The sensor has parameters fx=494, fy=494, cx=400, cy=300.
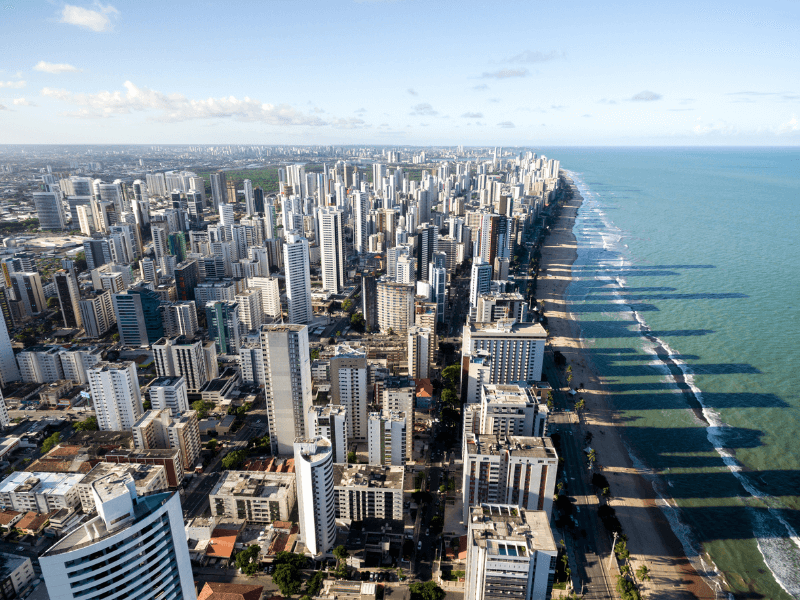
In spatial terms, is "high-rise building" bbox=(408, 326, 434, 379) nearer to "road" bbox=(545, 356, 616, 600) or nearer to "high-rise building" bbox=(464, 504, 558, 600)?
"road" bbox=(545, 356, 616, 600)

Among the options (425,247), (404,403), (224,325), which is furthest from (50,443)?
(425,247)

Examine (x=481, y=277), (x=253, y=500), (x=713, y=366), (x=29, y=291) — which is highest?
(x=481, y=277)

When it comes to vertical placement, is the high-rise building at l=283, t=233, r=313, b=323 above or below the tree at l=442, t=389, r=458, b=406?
above

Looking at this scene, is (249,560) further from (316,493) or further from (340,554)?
(316,493)

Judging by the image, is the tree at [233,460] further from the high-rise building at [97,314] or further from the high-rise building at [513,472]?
the high-rise building at [97,314]

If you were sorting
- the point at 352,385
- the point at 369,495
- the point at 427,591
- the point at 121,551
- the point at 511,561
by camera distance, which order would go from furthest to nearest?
the point at 352,385 < the point at 369,495 < the point at 427,591 < the point at 511,561 < the point at 121,551

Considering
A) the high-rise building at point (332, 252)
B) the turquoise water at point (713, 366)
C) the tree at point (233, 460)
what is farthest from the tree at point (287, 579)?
the high-rise building at point (332, 252)

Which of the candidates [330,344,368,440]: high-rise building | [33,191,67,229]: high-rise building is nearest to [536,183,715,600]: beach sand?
[330,344,368,440]: high-rise building
